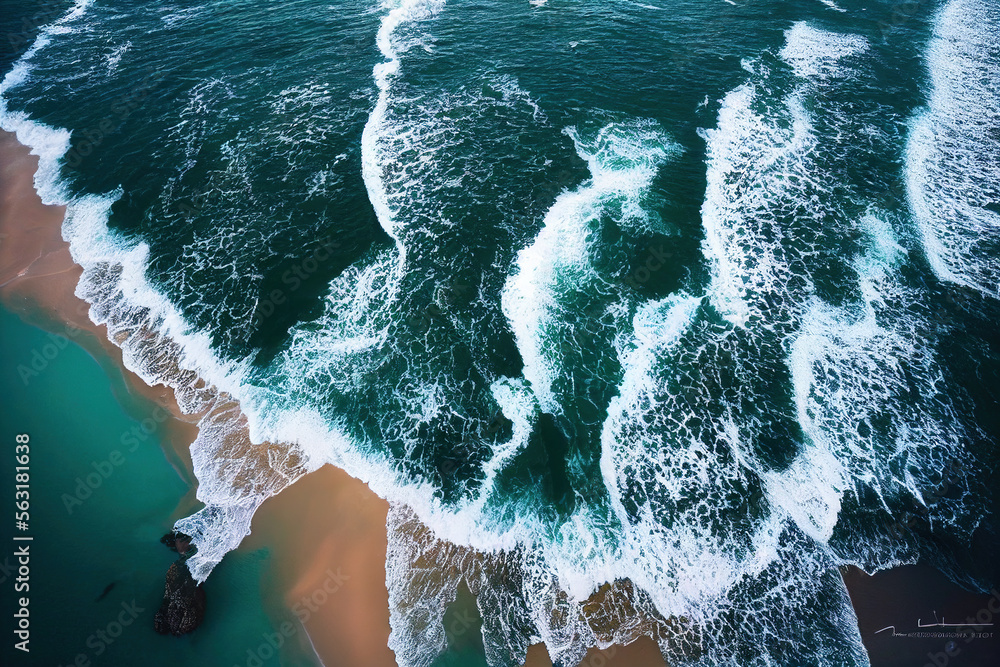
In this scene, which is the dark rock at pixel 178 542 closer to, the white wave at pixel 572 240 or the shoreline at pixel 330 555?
the shoreline at pixel 330 555

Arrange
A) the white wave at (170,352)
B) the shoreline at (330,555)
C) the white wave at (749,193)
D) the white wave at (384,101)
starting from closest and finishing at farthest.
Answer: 1. the shoreline at (330,555)
2. the white wave at (170,352)
3. the white wave at (749,193)
4. the white wave at (384,101)

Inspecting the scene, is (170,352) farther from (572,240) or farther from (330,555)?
(572,240)

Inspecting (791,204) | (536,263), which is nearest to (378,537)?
(536,263)

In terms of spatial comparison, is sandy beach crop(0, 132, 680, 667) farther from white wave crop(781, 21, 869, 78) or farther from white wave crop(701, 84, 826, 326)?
white wave crop(781, 21, 869, 78)

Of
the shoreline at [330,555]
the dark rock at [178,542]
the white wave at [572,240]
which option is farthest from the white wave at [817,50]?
the dark rock at [178,542]

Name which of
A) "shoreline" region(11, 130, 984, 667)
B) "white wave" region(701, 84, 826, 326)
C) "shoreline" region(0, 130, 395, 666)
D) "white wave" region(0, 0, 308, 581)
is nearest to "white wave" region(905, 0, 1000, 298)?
"white wave" region(701, 84, 826, 326)

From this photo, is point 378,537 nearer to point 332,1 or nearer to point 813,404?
point 813,404
